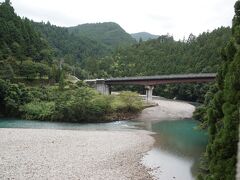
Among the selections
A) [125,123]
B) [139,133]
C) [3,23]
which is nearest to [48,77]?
[3,23]

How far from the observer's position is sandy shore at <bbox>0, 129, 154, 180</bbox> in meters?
23.6

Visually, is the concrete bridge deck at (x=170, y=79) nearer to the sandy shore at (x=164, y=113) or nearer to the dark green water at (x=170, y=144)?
the sandy shore at (x=164, y=113)

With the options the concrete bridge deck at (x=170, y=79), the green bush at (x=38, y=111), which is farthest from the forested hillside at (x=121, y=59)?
the green bush at (x=38, y=111)

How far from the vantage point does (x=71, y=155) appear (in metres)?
29.1

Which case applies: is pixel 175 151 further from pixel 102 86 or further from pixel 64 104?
pixel 102 86

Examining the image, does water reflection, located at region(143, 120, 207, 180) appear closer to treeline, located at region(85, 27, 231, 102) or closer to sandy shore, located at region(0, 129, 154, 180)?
sandy shore, located at region(0, 129, 154, 180)

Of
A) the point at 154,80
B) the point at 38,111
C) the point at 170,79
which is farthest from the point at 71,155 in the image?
the point at 154,80

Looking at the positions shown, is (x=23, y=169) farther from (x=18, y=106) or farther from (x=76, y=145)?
(x=18, y=106)

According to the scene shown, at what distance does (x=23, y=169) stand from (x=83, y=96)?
37412 millimetres

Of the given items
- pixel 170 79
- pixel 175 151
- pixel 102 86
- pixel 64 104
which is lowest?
pixel 175 151

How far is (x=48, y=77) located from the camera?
264ft

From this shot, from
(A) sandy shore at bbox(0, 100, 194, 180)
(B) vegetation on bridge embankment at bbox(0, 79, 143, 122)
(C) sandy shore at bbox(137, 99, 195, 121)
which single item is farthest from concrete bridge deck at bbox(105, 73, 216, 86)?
(A) sandy shore at bbox(0, 100, 194, 180)

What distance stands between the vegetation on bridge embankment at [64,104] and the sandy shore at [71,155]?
14967 mm

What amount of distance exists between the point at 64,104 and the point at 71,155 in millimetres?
28480
